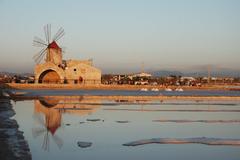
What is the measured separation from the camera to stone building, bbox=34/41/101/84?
60.0 meters

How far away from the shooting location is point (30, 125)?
16344mm

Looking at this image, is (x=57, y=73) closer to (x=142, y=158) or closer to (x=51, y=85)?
(x=51, y=85)

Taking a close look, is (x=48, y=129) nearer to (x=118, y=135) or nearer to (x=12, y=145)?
(x=118, y=135)

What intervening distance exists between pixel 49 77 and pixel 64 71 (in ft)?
8.40

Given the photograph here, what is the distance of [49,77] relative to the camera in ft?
204

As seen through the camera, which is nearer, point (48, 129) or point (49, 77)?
point (48, 129)

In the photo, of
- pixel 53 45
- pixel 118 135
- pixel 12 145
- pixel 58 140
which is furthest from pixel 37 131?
pixel 53 45

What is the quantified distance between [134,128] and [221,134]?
3.18 m

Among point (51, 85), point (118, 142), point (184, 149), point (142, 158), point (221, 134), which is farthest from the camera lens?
point (51, 85)

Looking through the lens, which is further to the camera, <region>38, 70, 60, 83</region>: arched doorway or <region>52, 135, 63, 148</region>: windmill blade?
<region>38, 70, 60, 83</region>: arched doorway

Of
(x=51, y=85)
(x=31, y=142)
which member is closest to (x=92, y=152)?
(x=31, y=142)

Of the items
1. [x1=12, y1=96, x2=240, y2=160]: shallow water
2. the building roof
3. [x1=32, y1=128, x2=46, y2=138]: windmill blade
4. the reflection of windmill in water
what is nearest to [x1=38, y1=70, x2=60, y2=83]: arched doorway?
the building roof

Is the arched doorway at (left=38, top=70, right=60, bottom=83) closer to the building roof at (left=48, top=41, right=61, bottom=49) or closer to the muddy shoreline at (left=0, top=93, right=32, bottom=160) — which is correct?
the building roof at (left=48, top=41, right=61, bottom=49)

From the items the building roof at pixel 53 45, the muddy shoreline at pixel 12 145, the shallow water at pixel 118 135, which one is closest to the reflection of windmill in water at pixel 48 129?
the shallow water at pixel 118 135
